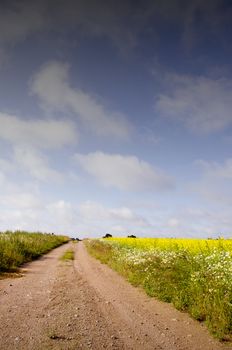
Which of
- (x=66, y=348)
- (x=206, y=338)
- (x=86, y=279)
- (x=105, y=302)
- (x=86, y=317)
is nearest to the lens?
(x=66, y=348)

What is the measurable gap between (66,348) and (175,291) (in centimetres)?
618

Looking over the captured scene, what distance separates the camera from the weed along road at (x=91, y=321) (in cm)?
768

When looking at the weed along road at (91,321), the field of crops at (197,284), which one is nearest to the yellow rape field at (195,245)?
the field of crops at (197,284)

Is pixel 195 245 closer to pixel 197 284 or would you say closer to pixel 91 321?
pixel 197 284

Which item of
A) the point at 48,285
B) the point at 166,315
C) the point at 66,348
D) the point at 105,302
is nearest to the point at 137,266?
the point at 48,285

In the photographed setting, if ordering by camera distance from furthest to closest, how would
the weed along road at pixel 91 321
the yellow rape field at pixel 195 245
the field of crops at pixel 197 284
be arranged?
1. the yellow rape field at pixel 195 245
2. the field of crops at pixel 197 284
3. the weed along road at pixel 91 321

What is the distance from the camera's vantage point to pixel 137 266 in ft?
60.3

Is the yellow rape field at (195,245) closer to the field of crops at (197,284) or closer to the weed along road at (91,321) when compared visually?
the field of crops at (197,284)

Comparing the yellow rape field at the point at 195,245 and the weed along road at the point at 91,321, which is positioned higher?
the yellow rape field at the point at 195,245

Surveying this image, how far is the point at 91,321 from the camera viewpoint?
944 cm

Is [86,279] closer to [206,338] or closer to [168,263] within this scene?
[168,263]

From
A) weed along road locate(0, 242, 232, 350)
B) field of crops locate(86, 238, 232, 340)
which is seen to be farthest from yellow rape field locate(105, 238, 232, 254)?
weed along road locate(0, 242, 232, 350)

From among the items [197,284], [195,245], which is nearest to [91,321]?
[197,284]

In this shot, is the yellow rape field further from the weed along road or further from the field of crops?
the weed along road
